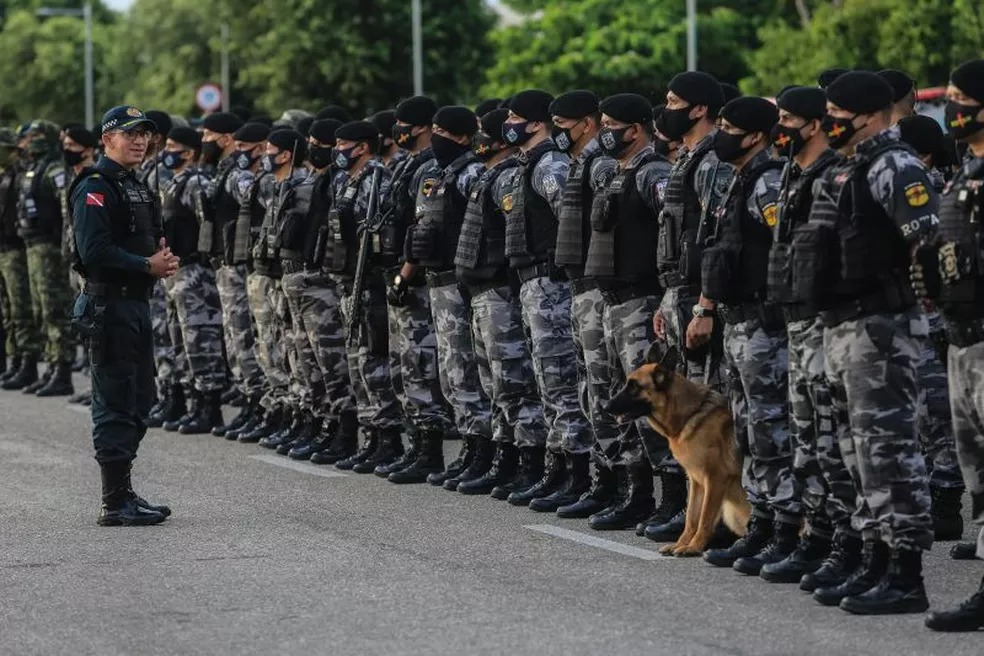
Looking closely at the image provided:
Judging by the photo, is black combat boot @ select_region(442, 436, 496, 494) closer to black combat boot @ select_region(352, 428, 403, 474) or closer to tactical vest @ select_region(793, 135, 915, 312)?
black combat boot @ select_region(352, 428, 403, 474)

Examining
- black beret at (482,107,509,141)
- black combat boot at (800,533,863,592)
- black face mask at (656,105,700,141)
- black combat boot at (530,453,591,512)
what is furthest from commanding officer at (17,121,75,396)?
black combat boot at (800,533,863,592)

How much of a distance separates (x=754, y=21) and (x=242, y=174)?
45.3m

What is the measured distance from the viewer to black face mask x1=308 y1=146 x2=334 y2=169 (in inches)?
560

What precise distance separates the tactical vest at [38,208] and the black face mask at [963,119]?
11953 millimetres

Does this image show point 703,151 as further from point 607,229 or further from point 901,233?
point 901,233

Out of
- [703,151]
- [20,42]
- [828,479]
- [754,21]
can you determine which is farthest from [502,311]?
[20,42]

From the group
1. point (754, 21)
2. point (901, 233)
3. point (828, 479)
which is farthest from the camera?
point (754, 21)

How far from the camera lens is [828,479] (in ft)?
29.6

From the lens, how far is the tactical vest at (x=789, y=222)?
880 cm

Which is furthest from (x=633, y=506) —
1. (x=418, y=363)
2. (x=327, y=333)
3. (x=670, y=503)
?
(x=327, y=333)

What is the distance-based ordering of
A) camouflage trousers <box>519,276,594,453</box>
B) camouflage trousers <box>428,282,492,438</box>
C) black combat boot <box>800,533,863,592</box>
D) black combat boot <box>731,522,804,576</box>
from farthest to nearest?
camouflage trousers <box>428,282,492,438</box> → camouflage trousers <box>519,276,594,453</box> → black combat boot <box>731,522,804,576</box> → black combat boot <box>800,533,863,592</box>

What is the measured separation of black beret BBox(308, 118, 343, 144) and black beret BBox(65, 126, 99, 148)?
11.7 ft

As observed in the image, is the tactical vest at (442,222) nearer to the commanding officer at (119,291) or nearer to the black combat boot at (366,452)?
the black combat boot at (366,452)

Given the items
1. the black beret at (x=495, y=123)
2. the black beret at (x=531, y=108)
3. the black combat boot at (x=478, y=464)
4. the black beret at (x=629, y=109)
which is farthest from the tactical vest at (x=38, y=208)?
the black beret at (x=629, y=109)
